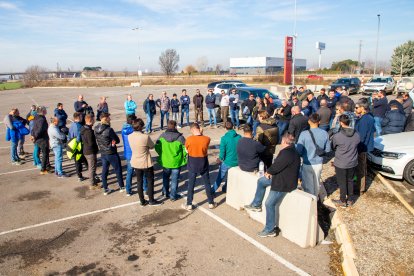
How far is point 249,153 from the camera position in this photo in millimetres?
5988

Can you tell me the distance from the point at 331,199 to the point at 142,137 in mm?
4111

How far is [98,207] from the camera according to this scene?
263 inches

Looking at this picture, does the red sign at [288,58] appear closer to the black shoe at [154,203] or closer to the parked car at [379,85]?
the parked car at [379,85]

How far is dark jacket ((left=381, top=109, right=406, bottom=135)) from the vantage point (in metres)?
9.46

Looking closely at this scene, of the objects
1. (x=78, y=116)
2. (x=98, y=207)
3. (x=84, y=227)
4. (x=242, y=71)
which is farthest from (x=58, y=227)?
(x=242, y=71)

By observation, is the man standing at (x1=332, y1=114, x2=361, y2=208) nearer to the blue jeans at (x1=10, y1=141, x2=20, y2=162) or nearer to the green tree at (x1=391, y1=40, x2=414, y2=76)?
the blue jeans at (x1=10, y1=141, x2=20, y2=162)

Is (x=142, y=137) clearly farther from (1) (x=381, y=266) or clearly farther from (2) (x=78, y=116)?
(1) (x=381, y=266)

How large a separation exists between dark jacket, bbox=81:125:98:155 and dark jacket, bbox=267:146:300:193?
4381mm

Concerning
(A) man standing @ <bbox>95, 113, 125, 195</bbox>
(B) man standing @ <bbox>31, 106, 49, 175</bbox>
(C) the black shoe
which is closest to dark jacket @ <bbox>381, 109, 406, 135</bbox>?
(C) the black shoe

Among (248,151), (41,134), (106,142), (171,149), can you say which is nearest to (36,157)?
(41,134)

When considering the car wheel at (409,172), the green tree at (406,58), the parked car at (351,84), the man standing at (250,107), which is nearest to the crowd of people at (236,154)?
the car wheel at (409,172)

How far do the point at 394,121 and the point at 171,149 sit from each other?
7178 mm

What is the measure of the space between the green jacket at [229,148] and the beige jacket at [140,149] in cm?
153

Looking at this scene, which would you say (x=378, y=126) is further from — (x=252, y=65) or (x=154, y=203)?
(x=252, y=65)
